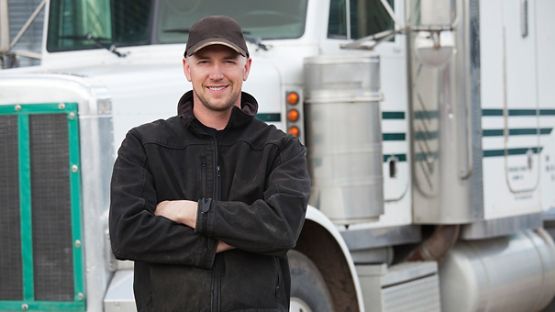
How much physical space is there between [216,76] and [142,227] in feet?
1.47

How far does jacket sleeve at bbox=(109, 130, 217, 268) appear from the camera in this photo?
3.20 metres

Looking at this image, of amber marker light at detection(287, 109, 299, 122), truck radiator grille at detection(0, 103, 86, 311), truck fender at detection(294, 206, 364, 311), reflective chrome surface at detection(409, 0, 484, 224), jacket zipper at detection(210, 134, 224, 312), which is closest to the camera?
jacket zipper at detection(210, 134, 224, 312)

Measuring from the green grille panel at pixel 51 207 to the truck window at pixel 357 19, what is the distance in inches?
69.7

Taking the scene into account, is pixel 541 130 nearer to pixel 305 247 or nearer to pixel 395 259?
pixel 395 259

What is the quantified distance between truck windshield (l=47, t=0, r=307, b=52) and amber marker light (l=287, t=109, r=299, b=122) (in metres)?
0.45

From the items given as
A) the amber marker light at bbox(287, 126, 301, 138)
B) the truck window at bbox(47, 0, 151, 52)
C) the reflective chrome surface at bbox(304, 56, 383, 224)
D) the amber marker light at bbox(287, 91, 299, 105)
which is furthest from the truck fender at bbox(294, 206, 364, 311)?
the truck window at bbox(47, 0, 151, 52)

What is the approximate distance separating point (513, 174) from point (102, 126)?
10.4 feet

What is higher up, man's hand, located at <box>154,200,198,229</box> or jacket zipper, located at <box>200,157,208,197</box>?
jacket zipper, located at <box>200,157,208,197</box>

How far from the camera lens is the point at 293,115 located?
5852 millimetres

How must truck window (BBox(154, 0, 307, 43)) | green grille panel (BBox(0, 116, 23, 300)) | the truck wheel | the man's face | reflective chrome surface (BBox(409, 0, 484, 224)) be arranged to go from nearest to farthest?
the man's face
green grille panel (BBox(0, 116, 23, 300))
the truck wheel
truck window (BBox(154, 0, 307, 43))
reflective chrome surface (BBox(409, 0, 484, 224))

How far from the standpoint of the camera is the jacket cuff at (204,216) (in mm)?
3195

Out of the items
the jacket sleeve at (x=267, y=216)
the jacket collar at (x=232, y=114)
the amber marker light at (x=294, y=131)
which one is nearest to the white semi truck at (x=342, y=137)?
the amber marker light at (x=294, y=131)

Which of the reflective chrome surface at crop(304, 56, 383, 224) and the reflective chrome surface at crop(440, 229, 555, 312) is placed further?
the reflective chrome surface at crop(440, 229, 555, 312)

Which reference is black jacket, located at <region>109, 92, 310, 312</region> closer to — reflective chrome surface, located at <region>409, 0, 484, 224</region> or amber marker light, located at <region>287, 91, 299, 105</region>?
amber marker light, located at <region>287, 91, 299, 105</region>
